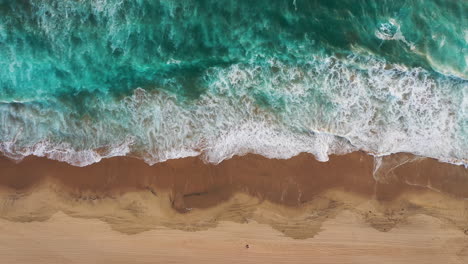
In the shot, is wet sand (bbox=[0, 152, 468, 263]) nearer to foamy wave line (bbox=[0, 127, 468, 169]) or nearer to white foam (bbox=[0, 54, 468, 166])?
foamy wave line (bbox=[0, 127, 468, 169])

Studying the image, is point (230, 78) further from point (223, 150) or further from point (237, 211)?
point (237, 211)

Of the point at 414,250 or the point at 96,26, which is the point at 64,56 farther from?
the point at 414,250

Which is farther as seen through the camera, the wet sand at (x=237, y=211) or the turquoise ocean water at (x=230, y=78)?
the turquoise ocean water at (x=230, y=78)

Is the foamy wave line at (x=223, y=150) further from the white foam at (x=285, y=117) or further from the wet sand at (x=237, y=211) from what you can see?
the wet sand at (x=237, y=211)

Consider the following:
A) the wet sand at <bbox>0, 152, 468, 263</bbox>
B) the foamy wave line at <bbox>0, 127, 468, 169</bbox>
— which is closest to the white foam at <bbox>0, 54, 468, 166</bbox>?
the foamy wave line at <bbox>0, 127, 468, 169</bbox>

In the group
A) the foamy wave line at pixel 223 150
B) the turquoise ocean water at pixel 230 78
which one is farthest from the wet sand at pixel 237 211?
the turquoise ocean water at pixel 230 78

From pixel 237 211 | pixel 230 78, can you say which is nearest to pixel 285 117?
pixel 230 78

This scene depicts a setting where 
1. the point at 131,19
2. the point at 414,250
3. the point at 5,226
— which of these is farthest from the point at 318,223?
the point at 5,226
